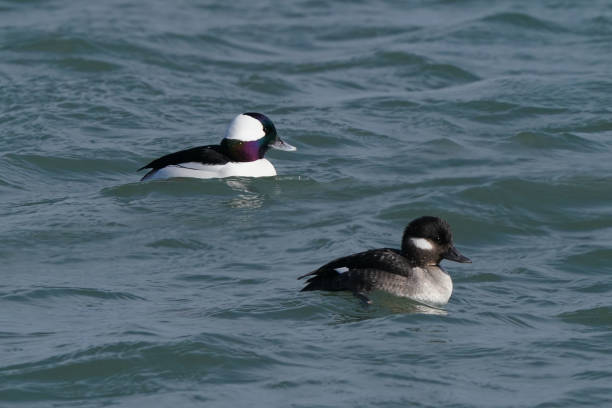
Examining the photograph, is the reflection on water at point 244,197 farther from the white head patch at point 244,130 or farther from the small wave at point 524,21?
the small wave at point 524,21

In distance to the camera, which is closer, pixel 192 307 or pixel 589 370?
pixel 589 370

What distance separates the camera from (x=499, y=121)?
18594 mm

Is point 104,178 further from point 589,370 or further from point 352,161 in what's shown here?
point 589,370

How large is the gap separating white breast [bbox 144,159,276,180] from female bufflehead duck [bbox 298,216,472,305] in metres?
4.49

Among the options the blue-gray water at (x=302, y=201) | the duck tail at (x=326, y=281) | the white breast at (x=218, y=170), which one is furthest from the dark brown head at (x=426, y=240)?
the white breast at (x=218, y=170)

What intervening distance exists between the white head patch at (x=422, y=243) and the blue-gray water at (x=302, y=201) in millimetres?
493

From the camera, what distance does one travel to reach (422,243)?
36.1 feet

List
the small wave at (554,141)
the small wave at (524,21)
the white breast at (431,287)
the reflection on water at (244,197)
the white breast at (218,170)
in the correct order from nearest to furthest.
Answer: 1. the white breast at (431,287)
2. the reflection on water at (244,197)
3. the white breast at (218,170)
4. the small wave at (554,141)
5. the small wave at (524,21)

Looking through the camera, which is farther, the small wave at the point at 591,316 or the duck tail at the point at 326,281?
the duck tail at the point at 326,281

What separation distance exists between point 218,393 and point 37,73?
13.1m

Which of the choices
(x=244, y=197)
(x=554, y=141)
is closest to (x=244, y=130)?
(x=244, y=197)

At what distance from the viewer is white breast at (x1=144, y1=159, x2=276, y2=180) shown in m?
15.2

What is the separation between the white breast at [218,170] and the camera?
15219mm

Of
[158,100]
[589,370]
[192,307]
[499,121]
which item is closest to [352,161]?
[499,121]
